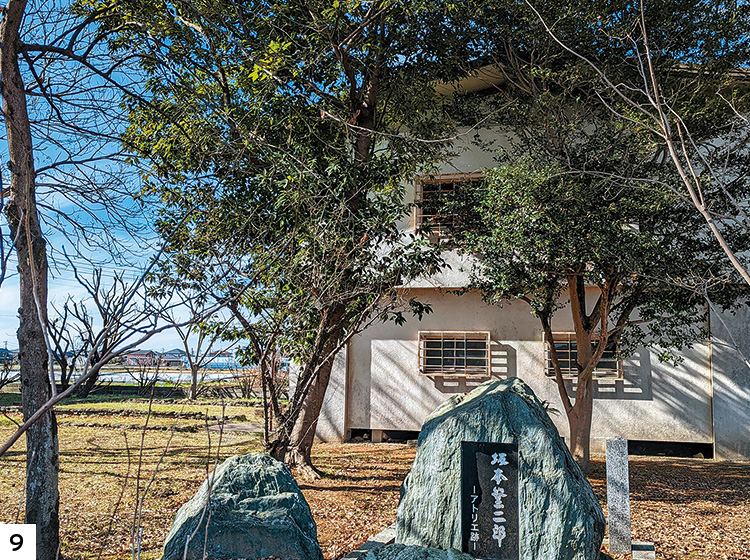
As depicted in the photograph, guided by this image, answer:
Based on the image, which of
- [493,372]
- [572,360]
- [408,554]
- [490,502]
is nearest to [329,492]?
[490,502]

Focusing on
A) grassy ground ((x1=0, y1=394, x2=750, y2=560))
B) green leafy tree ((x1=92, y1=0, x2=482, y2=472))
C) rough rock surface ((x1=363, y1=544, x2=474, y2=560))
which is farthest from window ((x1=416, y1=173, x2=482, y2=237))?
rough rock surface ((x1=363, y1=544, x2=474, y2=560))

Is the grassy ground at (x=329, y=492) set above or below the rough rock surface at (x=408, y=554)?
below

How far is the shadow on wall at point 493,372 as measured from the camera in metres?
12.3

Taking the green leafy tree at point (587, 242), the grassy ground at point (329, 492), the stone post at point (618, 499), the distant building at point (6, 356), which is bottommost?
the grassy ground at point (329, 492)

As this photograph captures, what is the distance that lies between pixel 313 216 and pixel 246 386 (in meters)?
2.32

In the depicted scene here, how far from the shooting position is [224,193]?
8.30 metres

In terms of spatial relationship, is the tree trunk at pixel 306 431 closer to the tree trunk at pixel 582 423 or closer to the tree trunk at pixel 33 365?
the tree trunk at pixel 582 423

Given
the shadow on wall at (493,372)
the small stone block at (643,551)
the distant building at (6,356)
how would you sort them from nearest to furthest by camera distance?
the distant building at (6,356) < the small stone block at (643,551) < the shadow on wall at (493,372)

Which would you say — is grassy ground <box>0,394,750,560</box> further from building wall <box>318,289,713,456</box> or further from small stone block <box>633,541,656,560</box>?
building wall <box>318,289,713,456</box>

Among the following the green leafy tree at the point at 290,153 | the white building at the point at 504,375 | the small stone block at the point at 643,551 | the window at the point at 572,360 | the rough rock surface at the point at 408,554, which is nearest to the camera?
the rough rock surface at the point at 408,554

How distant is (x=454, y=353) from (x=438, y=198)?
3.57m

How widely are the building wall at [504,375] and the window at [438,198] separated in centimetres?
161

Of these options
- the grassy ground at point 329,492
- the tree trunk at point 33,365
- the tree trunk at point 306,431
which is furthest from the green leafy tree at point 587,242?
the tree trunk at point 33,365

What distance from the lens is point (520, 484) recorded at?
496 cm
